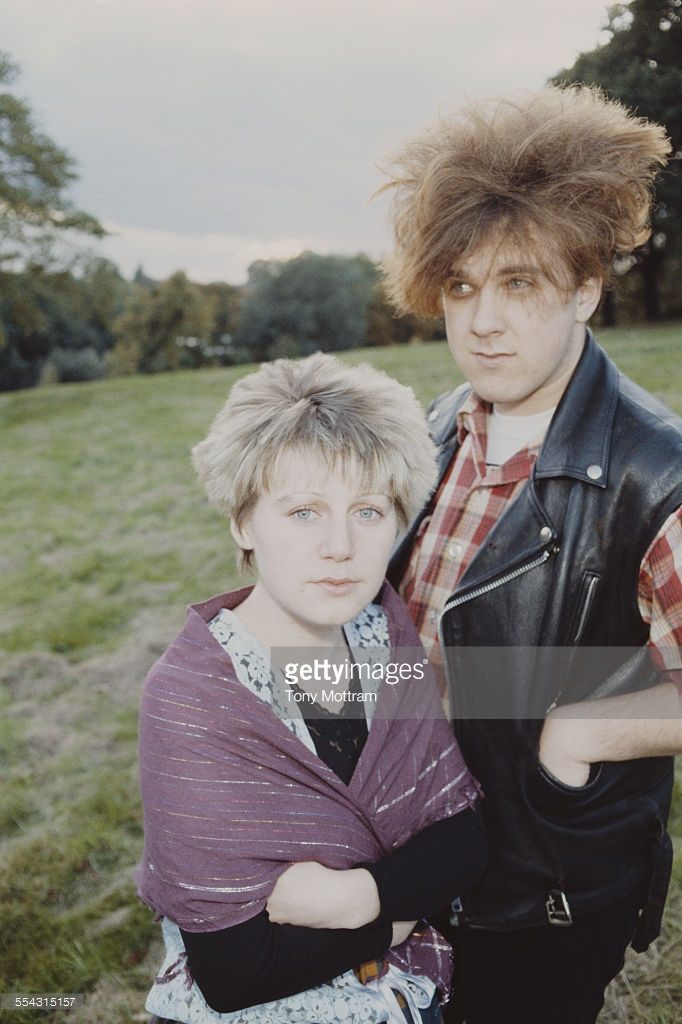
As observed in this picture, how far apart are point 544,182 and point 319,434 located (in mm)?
831

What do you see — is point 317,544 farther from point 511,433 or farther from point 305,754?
point 511,433

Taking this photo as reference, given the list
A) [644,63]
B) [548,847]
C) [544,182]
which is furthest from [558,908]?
[644,63]

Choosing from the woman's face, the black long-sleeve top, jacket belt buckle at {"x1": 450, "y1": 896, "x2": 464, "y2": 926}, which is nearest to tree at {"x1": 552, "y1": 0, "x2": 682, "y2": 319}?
the woman's face

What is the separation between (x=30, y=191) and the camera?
15172 mm

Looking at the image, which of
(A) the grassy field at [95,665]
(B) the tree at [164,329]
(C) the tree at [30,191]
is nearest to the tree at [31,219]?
(C) the tree at [30,191]

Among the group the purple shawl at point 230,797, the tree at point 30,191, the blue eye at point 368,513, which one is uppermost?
the tree at point 30,191

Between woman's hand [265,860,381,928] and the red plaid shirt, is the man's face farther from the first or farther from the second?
woman's hand [265,860,381,928]

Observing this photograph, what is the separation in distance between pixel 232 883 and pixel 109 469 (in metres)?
8.28

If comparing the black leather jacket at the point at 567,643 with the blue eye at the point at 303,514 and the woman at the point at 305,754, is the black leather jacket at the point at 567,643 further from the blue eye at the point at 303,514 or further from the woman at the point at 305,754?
the blue eye at the point at 303,514

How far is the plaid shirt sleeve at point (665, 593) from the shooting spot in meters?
1.47

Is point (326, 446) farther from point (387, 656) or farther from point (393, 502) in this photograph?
point (387, 656)

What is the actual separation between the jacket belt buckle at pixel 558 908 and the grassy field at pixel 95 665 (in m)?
0.90

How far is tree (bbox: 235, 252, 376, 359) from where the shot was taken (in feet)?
103

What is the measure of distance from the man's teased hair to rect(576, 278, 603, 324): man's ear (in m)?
0.02
